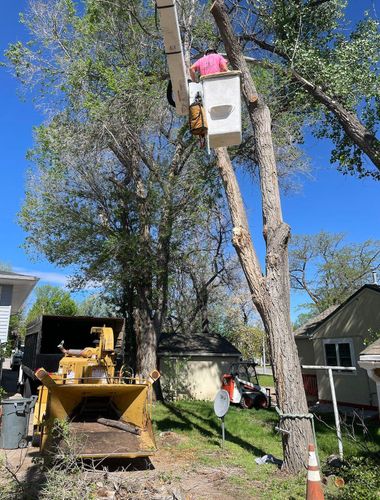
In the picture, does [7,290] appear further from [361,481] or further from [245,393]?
[361,481]

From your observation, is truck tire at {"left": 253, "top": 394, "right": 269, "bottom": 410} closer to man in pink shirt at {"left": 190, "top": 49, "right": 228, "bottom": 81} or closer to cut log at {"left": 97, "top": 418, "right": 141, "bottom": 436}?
cut log at {"left": 97, "top": 418, "right": 141, "bottom": 436}

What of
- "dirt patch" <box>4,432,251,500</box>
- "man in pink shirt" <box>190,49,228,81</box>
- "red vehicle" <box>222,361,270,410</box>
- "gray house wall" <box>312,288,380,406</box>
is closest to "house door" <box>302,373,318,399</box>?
"gray house wall" <box>312,288,380,406</box>

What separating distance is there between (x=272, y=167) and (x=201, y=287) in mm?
17729

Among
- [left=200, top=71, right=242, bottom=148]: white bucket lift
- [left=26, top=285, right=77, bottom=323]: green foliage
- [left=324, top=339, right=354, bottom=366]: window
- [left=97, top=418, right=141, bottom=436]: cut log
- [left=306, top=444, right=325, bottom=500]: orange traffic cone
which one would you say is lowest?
[left=306, top=444, right=325, bottom=500]: orange traffic cone

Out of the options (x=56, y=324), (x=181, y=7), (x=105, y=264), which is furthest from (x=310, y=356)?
(x=181, y=7)

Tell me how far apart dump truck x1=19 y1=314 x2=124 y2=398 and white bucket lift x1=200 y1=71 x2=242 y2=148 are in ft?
30.1

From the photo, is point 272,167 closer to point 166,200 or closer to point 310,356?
point 166,200

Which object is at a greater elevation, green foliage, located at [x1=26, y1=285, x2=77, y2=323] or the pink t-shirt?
green foliage, located at [x1=26, y1=285, x2=77, y2=323]

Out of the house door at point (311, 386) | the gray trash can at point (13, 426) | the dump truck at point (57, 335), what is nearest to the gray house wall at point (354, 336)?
the house door at point (311, 386)

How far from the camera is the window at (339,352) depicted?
1625cm

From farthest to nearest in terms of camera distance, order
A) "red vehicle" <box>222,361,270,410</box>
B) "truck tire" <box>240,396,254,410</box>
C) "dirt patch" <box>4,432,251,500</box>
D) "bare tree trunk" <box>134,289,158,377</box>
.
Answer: "red vehicle" <box>222,361,270,410</box> → "truck tire" <box>240,396,254,410</box> → "bare tree trunk" <box>134,289,158,377</box> → "dirt patch" <box>4,432,251,500</box>

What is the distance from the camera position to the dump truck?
12.1 meters

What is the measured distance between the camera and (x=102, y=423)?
738 cm

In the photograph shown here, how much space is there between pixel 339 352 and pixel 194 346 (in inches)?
280
